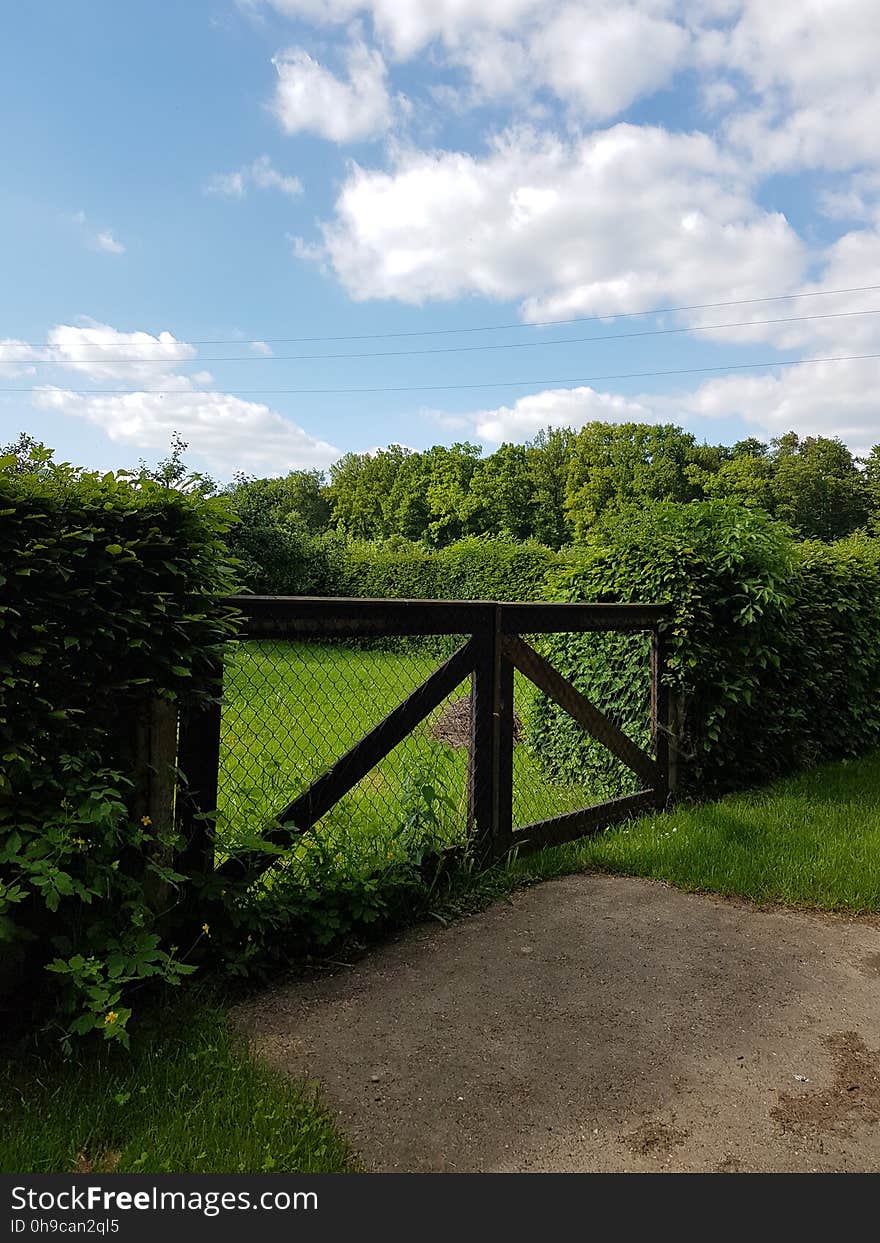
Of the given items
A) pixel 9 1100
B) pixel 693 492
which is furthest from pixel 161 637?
pixel 693 492

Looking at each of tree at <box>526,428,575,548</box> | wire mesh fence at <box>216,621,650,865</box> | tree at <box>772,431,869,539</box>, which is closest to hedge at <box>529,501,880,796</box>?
wire mesh fence at <box>216,621,650,865</box>

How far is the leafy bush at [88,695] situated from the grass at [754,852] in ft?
6.81

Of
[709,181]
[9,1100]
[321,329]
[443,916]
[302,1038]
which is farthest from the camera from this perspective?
[321,329]

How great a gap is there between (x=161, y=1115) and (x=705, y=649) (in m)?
4.33

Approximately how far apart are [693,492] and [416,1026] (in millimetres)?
50751

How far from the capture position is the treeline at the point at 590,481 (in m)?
47.8

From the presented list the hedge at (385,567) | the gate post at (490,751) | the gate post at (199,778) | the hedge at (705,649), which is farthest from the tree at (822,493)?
the gate post at (199,778)

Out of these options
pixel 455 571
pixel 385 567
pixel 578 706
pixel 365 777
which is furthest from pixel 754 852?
pixel 385 567

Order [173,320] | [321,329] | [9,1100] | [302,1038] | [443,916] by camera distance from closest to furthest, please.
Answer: [9,1100], [302,1038], [443,916], [173,320], [321,329]

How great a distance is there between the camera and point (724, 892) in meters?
3.83

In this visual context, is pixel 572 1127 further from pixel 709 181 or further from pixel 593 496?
pixel 593 496

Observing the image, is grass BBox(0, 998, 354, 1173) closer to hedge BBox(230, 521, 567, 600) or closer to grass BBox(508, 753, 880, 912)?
grass BBox(508, 753, 880, 912)

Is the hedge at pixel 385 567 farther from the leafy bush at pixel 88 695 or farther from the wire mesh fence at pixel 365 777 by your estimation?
the leafy bush at pixel 88 695

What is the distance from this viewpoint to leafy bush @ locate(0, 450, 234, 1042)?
6.95 ft
